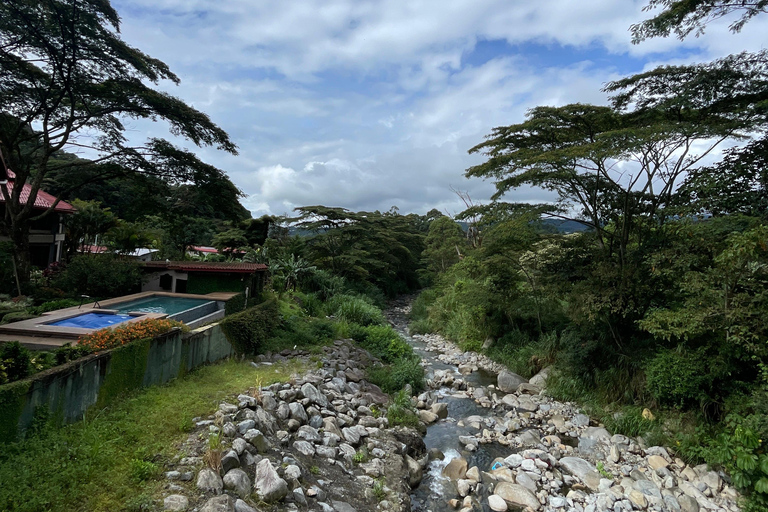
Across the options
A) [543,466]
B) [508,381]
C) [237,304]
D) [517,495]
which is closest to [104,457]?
[517,495]

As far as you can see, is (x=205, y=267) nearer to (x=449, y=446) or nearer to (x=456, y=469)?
(x=449, y=446)

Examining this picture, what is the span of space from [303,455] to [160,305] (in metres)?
7.00

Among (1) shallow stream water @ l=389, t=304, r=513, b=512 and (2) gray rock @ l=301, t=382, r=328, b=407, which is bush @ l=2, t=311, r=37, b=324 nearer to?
(2) gray rock @ l=301, t=382, r=328, b=407

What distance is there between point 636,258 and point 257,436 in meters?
8.90

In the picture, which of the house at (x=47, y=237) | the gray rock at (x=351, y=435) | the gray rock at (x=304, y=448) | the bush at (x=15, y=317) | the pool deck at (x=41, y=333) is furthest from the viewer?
the house at (x=47, y=237)

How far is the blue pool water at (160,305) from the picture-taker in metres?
10.1

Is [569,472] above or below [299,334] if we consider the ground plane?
below

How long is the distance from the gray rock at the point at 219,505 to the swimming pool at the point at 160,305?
6589 mm

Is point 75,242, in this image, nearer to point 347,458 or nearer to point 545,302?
point 347,458

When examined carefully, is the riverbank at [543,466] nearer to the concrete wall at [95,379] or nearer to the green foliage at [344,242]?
the concrete wall at [95,379]

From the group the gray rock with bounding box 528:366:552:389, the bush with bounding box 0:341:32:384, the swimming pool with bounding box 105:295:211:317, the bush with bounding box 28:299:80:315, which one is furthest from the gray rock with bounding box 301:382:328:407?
the gray rock with bounding box 528:366:552:389

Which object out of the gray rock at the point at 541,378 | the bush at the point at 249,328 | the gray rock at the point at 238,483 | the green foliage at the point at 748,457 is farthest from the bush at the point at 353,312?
the green foliage at the point at 748,457

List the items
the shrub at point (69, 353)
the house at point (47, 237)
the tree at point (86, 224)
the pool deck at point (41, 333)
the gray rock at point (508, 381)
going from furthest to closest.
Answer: the house at point (47, 237), the tree at point (86, 224), the gray rock at point (508, 381), the pool deck at point (41, 333), the shrub at point (69, 353)

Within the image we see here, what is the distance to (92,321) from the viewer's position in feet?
27.3
